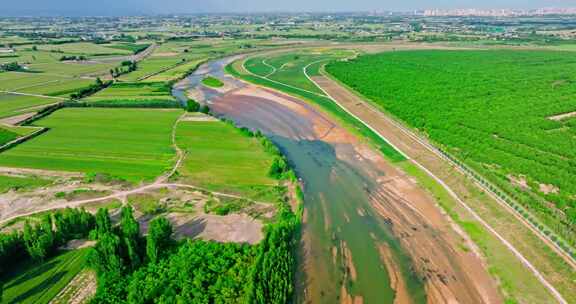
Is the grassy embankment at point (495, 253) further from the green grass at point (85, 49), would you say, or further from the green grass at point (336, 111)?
the green grass at point (85, 49)

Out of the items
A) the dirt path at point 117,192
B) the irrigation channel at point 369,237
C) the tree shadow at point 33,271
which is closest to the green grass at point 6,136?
the dirt path at point 117,192

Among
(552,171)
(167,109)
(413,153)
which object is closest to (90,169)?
(167,109)

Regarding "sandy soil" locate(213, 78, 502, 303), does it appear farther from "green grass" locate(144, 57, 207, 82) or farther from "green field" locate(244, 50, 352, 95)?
"green grass" locate(144, 57, 207, 82)

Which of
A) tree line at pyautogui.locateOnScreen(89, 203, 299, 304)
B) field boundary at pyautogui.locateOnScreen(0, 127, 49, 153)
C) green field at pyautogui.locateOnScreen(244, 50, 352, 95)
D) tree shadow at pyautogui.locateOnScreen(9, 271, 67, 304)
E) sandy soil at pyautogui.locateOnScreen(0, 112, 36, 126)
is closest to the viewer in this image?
tree line at pyautogui.locateOnScreen(89, 203, 299, 304)

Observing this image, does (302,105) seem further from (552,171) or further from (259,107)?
(552,171)

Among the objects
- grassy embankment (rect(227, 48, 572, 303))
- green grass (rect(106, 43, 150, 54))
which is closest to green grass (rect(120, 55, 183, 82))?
green grass (rect(106, 43, 150, 54))
